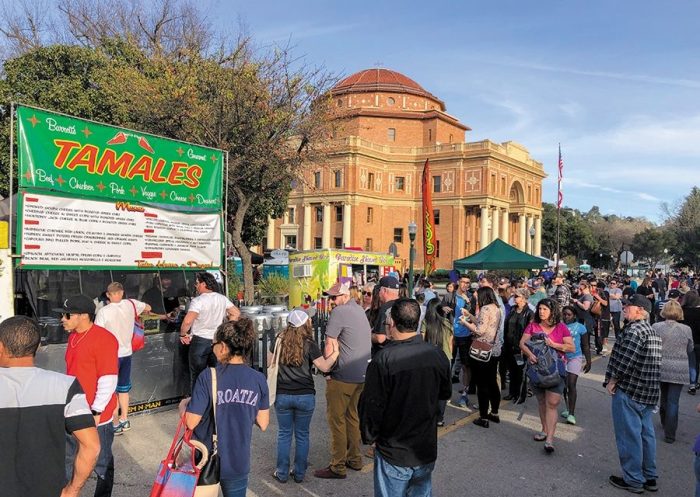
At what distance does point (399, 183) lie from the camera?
60.9 metres

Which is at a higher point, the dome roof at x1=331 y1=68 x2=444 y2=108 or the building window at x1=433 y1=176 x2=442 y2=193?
the dome roof at x1=331 y1=68 x2=444 y2=108

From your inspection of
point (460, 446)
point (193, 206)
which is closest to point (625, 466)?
point (460, 446)

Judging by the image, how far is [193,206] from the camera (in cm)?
794

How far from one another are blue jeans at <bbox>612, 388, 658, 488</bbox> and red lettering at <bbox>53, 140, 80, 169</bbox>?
6663 mm

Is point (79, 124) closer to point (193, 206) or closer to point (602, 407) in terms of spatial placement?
point (193, 206)

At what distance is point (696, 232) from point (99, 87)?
5134 cm

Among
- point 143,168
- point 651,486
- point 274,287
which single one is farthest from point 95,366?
point 274,287

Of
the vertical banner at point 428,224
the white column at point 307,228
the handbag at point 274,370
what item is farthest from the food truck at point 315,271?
the white column at point 307,228

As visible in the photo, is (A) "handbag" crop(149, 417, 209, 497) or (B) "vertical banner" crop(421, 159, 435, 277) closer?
(A) "handbag" crop(149, 417, 209, 497)

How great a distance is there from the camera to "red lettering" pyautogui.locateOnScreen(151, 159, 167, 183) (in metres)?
7.43

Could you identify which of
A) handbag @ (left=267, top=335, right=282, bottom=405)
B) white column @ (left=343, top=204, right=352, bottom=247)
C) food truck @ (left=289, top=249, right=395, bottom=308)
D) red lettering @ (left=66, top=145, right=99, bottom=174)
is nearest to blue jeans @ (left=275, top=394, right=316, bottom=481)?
handbag @ (left=267, top=335, right=282, bottom=405)

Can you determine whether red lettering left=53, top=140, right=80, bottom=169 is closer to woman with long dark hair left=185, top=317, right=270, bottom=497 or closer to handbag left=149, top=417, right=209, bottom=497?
woman with long dark hair left=185, top=317, right=270, bottom=497

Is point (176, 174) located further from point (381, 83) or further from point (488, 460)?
point (381, 83)

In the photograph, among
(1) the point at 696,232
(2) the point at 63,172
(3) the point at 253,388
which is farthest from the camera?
(1) the point at 696,232
